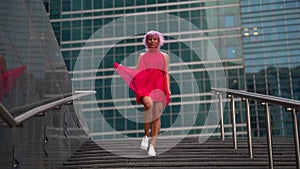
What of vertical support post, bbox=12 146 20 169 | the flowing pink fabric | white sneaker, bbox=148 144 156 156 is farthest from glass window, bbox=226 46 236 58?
vertical support post, bbox=12 146 20 169

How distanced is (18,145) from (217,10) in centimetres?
6058

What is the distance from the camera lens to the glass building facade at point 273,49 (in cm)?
6291

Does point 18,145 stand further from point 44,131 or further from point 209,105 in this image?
point 209,105

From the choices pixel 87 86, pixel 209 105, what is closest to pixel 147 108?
pixel 209 105

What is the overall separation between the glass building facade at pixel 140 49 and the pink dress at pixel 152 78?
52.6 m

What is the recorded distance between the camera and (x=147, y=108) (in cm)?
750

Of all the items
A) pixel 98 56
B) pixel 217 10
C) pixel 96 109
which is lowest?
pixel 96 109

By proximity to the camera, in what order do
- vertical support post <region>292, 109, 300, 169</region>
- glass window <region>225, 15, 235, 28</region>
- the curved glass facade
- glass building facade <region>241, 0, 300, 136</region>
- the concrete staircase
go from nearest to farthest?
the curved glass facade → vertical support post <region>292, 109, 300, 169</region> → the concrete staircase → glass building facade <region>241, 0, 300, 136</region> → glass window <region>225, 15, 235, 28</region>

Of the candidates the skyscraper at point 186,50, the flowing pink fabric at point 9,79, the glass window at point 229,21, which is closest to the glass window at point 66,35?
the skyscraper at point 186,50

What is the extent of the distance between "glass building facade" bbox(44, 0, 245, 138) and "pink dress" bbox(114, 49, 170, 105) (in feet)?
173

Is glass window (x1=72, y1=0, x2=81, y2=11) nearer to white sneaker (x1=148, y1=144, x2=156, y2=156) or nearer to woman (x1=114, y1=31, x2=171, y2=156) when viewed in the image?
woman (x1=114, y1=31, x2=171, y2=156)

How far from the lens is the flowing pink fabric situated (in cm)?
471

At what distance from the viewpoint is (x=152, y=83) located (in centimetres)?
758

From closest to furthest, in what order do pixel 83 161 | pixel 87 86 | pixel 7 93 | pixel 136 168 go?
1. pixel 7 93
2. pixel 136 168
3. pixel 83 161
4. pixel 87 86
